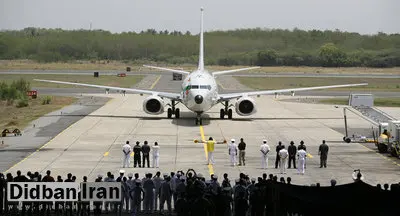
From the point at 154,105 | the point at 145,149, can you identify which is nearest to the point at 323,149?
the point at 145,149

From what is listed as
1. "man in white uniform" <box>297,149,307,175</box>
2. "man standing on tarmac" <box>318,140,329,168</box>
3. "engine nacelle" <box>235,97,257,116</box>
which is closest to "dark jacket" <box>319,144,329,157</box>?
"man standing on tarmac" <box>318,140,329,168</box>

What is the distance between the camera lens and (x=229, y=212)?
2741cm

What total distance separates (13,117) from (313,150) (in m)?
31.8

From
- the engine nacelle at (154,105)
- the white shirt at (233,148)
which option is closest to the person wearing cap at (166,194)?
the white shirt at (233,148)

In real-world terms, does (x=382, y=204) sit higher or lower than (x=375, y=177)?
higher

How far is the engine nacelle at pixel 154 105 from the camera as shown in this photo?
66956mm

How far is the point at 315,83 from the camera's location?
13200 centimetres

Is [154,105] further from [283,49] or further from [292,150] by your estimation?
→ [283,49]

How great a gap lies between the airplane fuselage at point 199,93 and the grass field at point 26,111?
1289cm

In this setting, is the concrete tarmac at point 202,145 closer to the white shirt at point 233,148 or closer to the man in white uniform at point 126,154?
the man in white uniform at point 126,154

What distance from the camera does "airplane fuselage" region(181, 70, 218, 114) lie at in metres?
62.2

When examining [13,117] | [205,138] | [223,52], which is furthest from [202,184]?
[223,52]

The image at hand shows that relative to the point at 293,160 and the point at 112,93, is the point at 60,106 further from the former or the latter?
the point at 293,160

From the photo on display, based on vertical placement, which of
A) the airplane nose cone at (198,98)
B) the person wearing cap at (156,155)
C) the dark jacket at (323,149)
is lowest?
the person wearing cap at (156,155)
